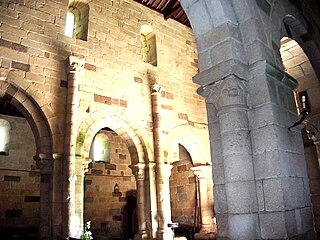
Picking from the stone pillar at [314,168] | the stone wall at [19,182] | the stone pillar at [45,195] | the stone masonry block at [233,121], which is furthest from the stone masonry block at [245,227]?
the stone wall at [19,182]

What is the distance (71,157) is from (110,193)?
15.8ft

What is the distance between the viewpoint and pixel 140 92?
7.32m

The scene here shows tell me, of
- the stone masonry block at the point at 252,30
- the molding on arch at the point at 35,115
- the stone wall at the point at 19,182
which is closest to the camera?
the stone masonry block at the point at 252,30

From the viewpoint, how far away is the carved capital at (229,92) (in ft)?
8.82

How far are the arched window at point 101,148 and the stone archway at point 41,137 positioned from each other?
470 centimetres

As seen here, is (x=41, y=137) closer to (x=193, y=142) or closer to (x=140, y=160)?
(x=140, y=160)

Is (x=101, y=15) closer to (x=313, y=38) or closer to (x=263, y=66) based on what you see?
(x=313, y=38)

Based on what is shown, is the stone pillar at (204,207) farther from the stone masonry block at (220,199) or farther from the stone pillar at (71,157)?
the stone masonry block at (220,199)

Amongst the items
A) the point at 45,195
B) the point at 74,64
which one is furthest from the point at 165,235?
the point at 74,64

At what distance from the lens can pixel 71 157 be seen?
5504 millimetres

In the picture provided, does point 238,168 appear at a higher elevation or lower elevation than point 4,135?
lower

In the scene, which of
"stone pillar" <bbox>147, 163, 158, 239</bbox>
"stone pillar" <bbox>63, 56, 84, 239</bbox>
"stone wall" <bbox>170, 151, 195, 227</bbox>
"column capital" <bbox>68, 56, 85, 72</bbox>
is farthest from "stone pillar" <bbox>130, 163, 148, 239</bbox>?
"column capital" <bbox>68, 56, 85, 72</bbox>

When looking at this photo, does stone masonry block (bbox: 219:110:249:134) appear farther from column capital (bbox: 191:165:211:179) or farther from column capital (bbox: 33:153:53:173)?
column capital (bbox: 191:165:211:179)

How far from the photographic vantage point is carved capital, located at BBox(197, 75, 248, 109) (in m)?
2.69
